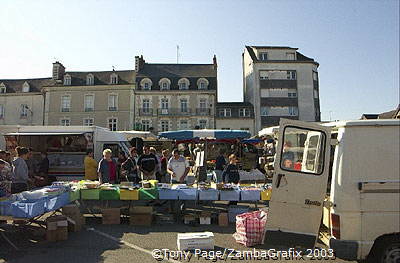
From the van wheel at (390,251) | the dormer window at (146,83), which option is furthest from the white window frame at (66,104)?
the van wheel at (390,251)

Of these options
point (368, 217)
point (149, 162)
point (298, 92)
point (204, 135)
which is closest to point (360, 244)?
point (368, 217)

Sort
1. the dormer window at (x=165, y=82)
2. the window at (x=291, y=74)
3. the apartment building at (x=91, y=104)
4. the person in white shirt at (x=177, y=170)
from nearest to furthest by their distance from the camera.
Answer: the person in white shirt at (x=177, y=170) → the apartment building at (x=91, y=104) → the dormer window at (x=165, y=82) → the window at (x=291, y=74)

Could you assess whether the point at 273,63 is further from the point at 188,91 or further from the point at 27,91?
the point at 27,91

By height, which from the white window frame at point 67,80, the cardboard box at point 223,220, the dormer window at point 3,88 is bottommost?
the cardboard box at point 223,220

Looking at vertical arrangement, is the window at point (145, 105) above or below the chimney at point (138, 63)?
below

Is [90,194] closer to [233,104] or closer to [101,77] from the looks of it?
[233,104]

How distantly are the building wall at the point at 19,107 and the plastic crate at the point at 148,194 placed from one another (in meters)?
37.9

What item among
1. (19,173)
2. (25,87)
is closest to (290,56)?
(25,87)

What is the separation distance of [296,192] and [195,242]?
83.5 inches

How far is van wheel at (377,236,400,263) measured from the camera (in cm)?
402

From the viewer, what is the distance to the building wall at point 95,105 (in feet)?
128

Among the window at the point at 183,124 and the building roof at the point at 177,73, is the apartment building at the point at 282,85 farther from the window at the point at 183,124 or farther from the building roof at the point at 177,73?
the window at the point at 183,124

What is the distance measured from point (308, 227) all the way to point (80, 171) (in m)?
10.8

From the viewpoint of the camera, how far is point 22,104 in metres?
40.5
